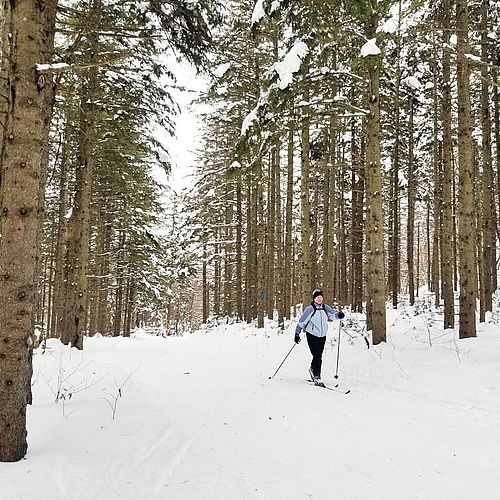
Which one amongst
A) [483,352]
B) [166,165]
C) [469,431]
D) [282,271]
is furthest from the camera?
[282,271]

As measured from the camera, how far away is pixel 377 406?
6.96 meters

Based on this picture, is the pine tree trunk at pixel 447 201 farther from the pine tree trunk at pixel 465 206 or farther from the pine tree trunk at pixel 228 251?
the pine tree trunk at pixel 228 251

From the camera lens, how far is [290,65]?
9.47m

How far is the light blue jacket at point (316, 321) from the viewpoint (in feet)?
31.2

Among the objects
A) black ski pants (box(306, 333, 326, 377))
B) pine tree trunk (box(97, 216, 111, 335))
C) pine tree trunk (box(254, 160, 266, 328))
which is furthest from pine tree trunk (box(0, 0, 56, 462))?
pine tree trunk (box(254, 160, 266, 328))

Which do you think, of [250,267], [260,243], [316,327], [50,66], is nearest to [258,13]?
[316,327]

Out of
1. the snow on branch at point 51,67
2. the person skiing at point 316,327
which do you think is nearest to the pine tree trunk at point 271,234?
the person skiing at point 316,327

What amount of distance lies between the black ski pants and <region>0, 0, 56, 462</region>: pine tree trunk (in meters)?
6.07

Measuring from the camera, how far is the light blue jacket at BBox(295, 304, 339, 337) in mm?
9508

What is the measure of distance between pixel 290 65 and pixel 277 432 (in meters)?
7.30

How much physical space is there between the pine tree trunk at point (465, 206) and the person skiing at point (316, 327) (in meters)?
2.83

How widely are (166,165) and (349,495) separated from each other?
1352 cm

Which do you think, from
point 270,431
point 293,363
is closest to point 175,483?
point 270,431

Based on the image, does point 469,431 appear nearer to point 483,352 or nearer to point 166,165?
point 483,352
